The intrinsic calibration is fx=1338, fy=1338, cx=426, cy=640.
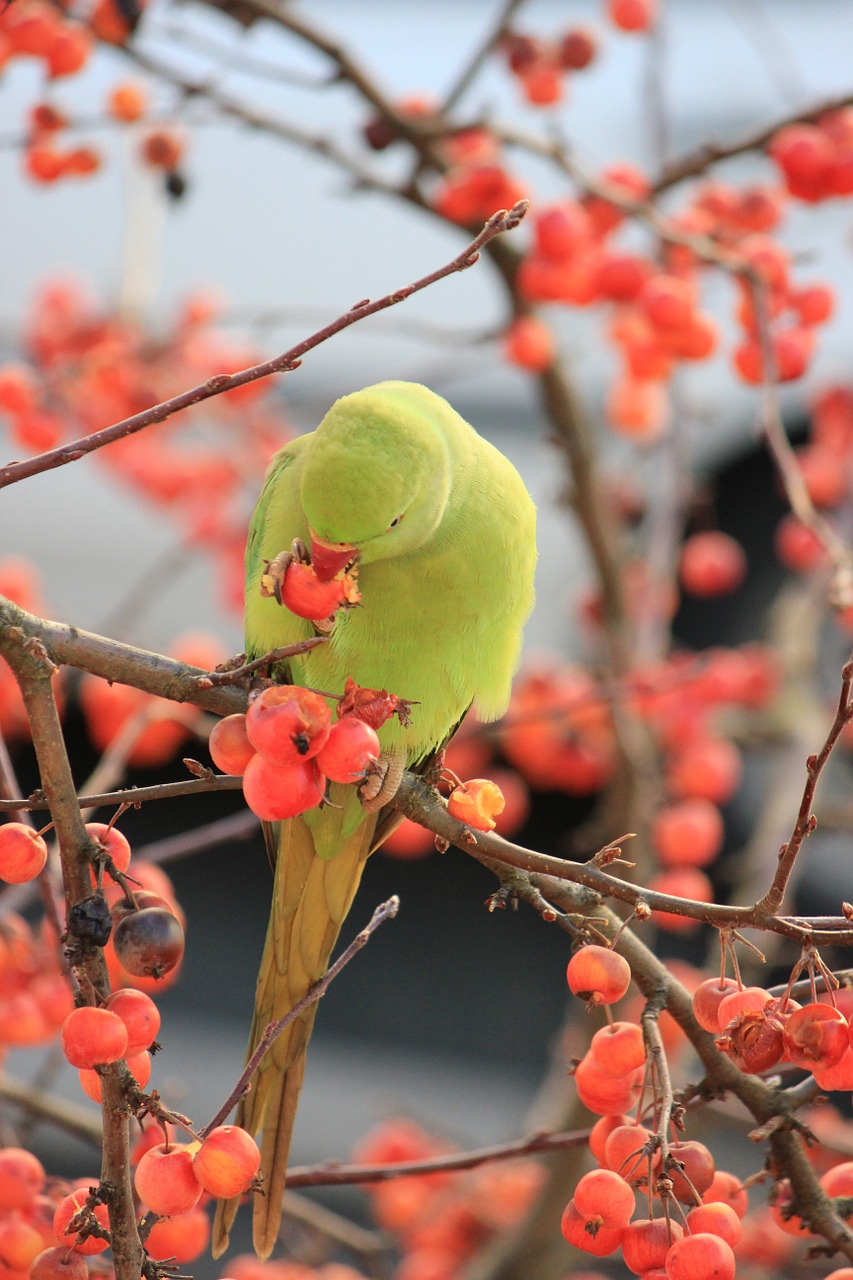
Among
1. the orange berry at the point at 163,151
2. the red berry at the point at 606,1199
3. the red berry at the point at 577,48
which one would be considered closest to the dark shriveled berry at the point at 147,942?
the red berry at the point at 606,1199

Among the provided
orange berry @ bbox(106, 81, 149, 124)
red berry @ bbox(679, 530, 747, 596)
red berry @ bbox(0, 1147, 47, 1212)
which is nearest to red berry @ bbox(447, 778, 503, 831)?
red berry @ bbox(0, 1147, 47, 1212)

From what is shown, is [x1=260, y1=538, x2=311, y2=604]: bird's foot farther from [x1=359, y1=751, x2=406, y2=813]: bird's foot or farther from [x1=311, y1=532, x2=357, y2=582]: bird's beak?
[x1=359, y1=751, x2=406, y2=813]: bird's foot

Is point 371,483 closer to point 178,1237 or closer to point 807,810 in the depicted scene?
point 807,810

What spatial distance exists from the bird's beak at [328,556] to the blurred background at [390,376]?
2.25 metres

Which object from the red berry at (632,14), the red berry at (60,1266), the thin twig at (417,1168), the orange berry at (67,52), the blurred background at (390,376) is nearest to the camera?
the red berry at (60,1266)

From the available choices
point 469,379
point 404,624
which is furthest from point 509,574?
point 469,379

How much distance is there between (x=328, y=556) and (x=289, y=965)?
1.58 ft

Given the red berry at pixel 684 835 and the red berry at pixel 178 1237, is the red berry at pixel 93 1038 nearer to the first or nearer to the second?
the red berry at pixel 178 1237

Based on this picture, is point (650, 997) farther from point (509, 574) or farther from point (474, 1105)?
point (474, 1105)

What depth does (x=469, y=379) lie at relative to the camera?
3449 millimetres

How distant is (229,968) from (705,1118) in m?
1.78

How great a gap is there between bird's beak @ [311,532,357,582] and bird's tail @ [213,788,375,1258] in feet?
1.19

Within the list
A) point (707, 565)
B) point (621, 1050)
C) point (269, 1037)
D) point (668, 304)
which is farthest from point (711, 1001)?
point (707, 565)

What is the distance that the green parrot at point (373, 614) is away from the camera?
116 centimetres
